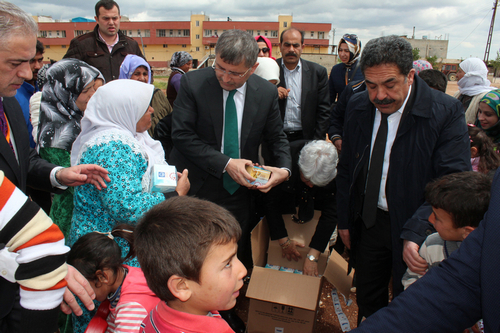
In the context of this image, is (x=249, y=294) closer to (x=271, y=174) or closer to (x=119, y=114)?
(x=271, y=174)

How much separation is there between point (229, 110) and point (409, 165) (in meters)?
1.29

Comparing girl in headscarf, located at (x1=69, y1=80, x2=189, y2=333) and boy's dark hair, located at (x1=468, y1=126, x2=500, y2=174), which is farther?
boy's dark hair, located at (x1=468, y1=126, x2=500, y2=174)

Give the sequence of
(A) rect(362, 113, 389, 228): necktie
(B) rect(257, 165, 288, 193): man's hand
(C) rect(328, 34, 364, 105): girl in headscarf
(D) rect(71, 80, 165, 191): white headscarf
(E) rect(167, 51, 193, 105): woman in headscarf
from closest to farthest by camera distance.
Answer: (D) rect(71, 80, 165, 191): white headscarf, (A) rect(362, 113, 389, 228): necktie, (B) rect(257, 165, 288, 193): man's hand, (E) rect(167, 51, 193, 105): woman in headscarf, (C) rect(328, 34, 364, 105): girl in headscarf

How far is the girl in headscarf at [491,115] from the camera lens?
3.09m

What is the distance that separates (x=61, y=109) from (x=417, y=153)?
241 cm

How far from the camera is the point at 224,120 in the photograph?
7.86ft

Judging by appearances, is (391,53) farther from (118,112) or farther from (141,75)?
(141,75)

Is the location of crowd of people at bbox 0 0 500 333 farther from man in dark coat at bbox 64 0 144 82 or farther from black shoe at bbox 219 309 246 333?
man in dark coat at bbox 64 0 144 82

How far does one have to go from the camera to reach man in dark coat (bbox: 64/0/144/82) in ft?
13.2

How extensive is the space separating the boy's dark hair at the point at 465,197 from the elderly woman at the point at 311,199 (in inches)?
46.3

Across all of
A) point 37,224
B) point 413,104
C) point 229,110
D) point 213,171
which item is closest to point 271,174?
point 213,171

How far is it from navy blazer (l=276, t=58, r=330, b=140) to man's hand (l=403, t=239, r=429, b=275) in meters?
2.08

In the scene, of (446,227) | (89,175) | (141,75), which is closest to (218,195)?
(89,175)

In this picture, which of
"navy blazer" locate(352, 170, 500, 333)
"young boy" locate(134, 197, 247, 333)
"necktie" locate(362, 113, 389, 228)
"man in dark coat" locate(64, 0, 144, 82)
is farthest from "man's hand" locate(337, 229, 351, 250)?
"man in dark coat" locate(64, 0, 144, 82)
